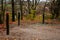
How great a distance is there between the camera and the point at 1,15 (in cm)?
1958

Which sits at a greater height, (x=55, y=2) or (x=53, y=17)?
(x=55, y=2)

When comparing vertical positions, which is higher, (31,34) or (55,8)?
(55,8)

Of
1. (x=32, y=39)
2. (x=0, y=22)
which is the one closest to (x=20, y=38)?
(x=32, y=39)

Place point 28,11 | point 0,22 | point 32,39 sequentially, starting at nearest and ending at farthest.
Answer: point 32,39 < point 0,22 < point 28,11

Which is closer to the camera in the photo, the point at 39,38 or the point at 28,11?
the point at 39,38

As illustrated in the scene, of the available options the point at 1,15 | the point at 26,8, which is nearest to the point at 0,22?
the point at 1,15

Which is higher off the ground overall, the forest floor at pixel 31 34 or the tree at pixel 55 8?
the tree at pixel 55 8

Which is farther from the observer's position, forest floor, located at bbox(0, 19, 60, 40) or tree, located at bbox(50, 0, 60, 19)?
tree, located at bbox(50, 0, 60, 19)

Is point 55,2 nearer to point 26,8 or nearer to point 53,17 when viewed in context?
point 53,17

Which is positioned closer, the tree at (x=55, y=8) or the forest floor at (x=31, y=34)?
the forest floor at (x=31, y=34)

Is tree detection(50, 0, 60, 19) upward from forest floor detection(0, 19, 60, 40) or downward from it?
upward

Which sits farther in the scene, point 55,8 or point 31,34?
point 55,8

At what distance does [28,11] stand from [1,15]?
8.33m

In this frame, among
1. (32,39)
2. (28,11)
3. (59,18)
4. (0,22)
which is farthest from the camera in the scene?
(28,11)
